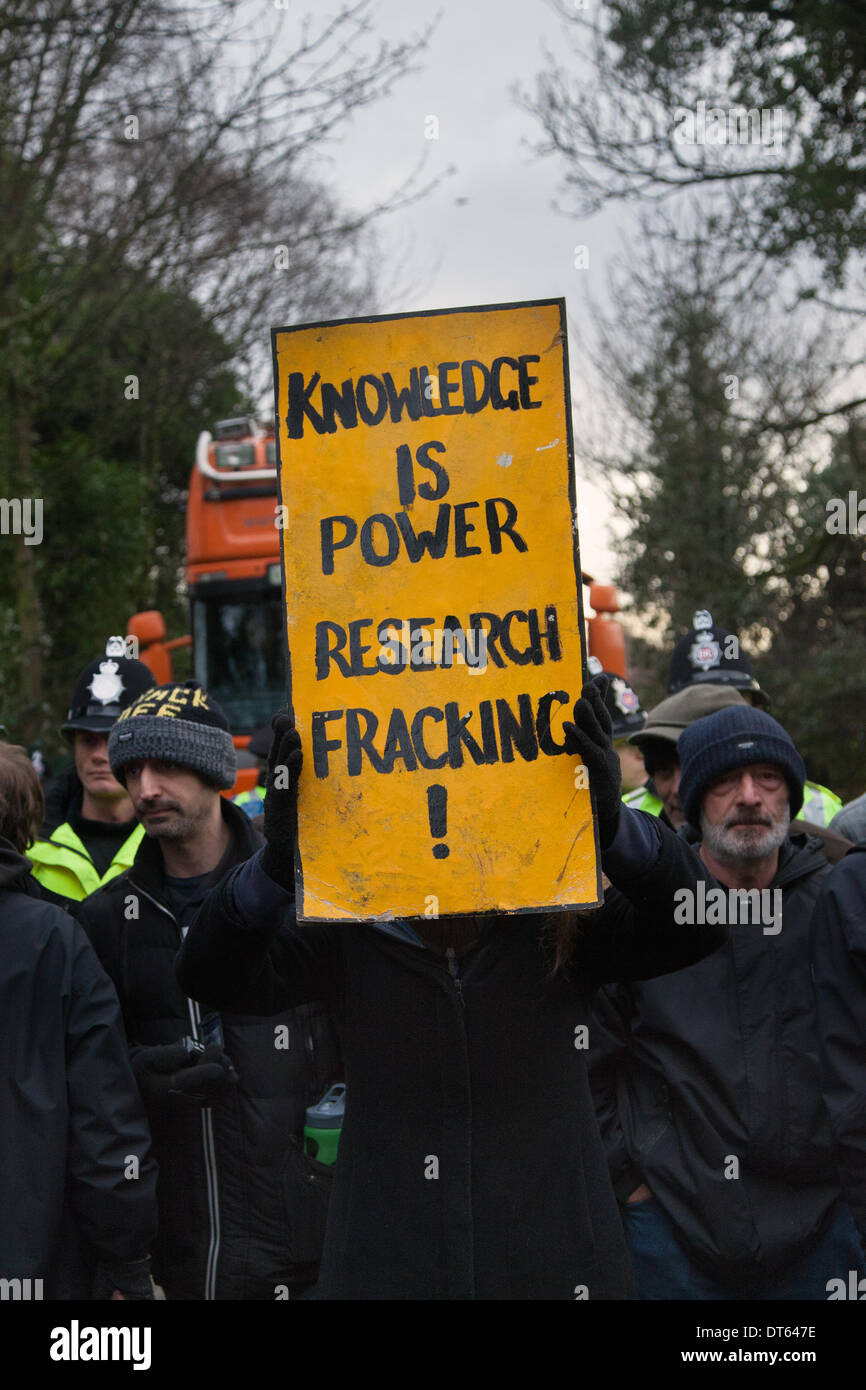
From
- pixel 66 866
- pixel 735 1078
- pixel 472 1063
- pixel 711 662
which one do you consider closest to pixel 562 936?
pixel 472 1063

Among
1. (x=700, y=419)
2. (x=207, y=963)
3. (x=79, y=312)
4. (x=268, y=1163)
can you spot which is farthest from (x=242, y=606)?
(x=700, y=419)

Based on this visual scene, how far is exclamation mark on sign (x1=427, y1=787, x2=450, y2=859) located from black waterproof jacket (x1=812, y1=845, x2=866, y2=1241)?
1.02 m

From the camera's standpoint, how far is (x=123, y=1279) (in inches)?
126

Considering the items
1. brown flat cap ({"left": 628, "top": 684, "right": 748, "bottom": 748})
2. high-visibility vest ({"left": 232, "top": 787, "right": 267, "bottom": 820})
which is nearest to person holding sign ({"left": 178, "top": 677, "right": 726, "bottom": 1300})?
brown flat cap ({"left": 628, "top": 684, "right": 748, "bottom": 748})

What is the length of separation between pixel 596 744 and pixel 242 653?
8.65 m

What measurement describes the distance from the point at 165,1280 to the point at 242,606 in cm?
771

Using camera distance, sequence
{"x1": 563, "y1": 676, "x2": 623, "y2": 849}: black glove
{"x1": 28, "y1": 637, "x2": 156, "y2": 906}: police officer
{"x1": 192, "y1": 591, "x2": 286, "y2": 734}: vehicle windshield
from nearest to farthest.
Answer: {"x1": 563, "y1": 676, "x2": 623, "y2": 849}: black glove, {"x1": 28, "y1": 637, "x2": 156, "y2": 906}: police officer, {"x1": 192, "y1": 591, "x2": 286, "y2": 734}: vehicle windshield

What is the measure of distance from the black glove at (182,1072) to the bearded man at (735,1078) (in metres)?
0.84

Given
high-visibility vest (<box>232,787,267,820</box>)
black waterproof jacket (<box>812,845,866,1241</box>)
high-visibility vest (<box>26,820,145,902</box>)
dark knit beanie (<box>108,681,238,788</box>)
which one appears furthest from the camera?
high-visibility vest (<box>232,787,267,820</box>)

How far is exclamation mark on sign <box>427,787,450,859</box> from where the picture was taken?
8.20 ft

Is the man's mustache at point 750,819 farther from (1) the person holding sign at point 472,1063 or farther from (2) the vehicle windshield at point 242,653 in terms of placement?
(2) the vehicle windshield at point 242,653

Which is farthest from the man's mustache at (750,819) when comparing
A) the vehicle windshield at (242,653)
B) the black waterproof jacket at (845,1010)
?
the vehicle windshield at (242,653)

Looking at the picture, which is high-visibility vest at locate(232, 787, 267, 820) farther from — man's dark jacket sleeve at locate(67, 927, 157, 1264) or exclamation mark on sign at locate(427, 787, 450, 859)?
exclamation mark on sign at locate(427, 787, 450, 859)
